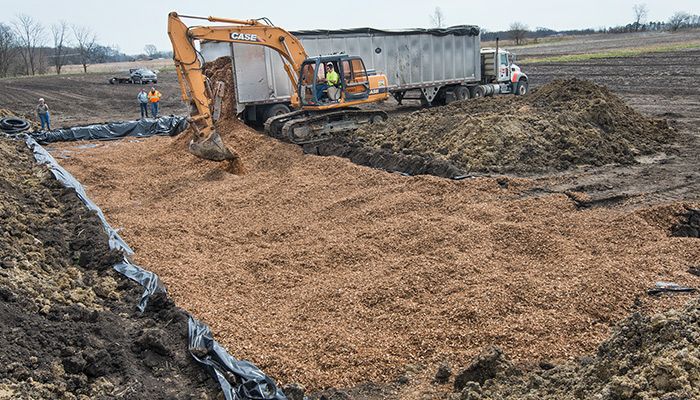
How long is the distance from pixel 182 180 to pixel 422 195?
561 centimetres

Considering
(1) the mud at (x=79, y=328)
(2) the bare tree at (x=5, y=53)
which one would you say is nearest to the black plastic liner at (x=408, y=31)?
(1) the mud at (x=79, y=328)

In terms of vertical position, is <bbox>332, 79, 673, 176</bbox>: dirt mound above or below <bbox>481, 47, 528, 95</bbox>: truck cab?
below

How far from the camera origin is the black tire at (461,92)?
80.5 feet

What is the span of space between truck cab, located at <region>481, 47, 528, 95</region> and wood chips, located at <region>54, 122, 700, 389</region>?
47.9 feet

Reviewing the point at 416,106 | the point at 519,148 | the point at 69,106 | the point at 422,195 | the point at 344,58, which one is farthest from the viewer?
the point at 69,106

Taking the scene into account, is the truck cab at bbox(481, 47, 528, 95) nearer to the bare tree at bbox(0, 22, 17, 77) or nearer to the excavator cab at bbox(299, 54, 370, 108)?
the excavator cab at bbox(299, 54, 370, 108)

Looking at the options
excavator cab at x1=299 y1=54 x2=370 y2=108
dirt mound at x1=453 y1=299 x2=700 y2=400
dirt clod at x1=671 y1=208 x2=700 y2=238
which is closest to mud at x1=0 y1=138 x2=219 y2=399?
dirt mound at x1=453 y1=299 x2=700 y2=400

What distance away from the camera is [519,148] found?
43.1ft

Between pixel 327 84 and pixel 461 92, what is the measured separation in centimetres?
984

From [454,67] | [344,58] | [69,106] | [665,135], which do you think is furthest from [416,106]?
[69,106]

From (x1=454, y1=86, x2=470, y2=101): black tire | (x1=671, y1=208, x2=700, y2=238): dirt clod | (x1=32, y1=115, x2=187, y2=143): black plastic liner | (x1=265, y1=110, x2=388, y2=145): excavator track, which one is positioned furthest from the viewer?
(x1=454, y1=86, x2=470, y2=101): black tire

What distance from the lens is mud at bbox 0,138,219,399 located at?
4.82 metres

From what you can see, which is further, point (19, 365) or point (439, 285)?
point (439, 285)

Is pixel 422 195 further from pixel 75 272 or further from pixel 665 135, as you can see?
pixel 665 135
